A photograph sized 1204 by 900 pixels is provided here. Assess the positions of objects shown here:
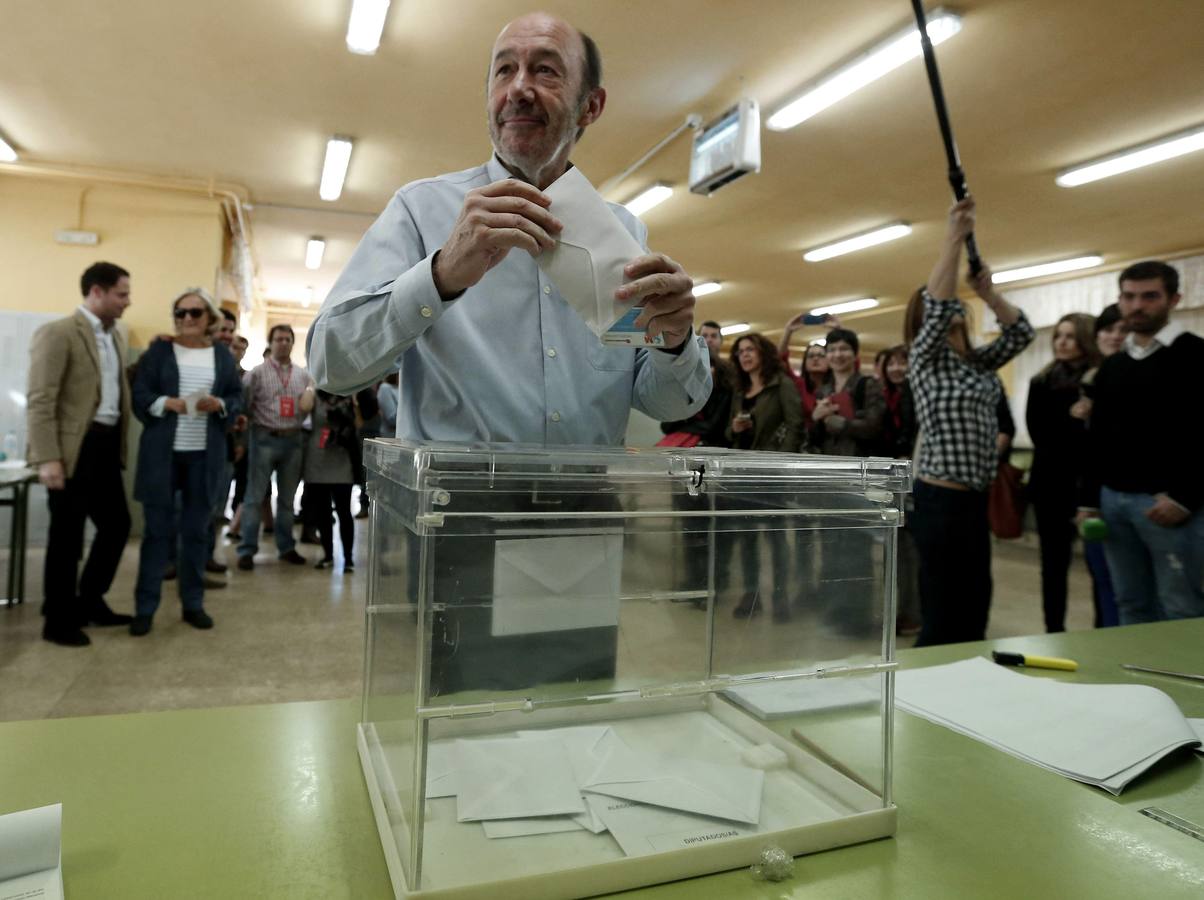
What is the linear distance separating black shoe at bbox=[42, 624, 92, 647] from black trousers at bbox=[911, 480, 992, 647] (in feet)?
10.1

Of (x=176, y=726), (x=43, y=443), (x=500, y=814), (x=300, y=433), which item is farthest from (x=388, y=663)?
(x=300, y=433)

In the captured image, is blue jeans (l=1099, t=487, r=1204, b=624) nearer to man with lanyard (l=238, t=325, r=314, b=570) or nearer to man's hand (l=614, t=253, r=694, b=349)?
man's hand (l=614, t=253, r=694, b=349)

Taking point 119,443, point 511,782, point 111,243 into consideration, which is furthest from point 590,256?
point 111,243

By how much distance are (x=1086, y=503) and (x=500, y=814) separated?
295 cm

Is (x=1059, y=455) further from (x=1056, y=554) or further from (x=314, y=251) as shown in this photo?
(x=314, y=251)

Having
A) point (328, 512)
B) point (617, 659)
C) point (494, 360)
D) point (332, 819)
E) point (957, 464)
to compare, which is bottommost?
point (328, 512)

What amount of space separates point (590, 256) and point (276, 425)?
14.6ft

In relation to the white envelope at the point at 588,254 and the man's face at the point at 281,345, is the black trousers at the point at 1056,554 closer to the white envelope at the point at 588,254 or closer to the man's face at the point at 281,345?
the white envelope at the point at 588,254

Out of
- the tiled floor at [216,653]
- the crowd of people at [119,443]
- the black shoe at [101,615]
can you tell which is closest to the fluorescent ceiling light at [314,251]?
the tiled floor at [216,653]

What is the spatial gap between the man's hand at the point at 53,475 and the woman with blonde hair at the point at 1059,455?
12.7 ft

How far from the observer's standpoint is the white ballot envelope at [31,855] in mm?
438

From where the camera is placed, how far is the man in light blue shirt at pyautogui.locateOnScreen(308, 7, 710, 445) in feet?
2.55

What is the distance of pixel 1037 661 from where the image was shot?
39.8 inches

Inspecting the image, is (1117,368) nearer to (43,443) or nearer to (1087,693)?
(1087,693)
